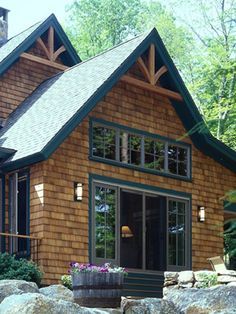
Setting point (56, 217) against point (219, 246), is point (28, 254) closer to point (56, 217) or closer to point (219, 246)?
point (56, 217)

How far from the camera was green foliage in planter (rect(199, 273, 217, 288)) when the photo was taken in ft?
39.7

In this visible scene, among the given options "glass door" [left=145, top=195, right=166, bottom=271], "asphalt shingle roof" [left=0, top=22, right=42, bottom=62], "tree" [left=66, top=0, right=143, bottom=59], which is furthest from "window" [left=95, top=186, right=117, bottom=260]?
"tree" [left=66, top=0, right=143, bottom=59]

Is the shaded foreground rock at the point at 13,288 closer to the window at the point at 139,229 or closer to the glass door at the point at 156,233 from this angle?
the window at the point at 139,229

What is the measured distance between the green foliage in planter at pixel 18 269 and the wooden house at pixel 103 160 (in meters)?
0.43

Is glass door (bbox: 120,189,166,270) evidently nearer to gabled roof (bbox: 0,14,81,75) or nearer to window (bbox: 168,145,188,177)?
window (bbox: 168,145,188,177)

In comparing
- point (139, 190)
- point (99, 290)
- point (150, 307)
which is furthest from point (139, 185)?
point (150, 307)

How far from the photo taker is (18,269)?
12016 millimetres

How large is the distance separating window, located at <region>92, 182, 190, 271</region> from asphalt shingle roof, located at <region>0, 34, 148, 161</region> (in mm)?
1597

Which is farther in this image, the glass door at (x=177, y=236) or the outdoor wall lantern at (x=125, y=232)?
the outdoor wall lantern at (x=125, y=232)

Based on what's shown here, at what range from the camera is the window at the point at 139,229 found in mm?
13805

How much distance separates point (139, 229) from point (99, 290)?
27.6 ft

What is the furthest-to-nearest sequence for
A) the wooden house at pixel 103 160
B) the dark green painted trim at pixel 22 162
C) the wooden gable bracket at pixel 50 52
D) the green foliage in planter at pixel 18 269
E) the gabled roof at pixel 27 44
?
1. the wooden gable bracket at pixel 50 52
2. the gabled roof at pixel 27 44
3. the wooden house at pixel 103 160
4. the dark green painted trim at pixel 22 162
5. the green foliage in planter at pixel 18 269

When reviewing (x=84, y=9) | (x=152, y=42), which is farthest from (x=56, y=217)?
(x=84, y=9)

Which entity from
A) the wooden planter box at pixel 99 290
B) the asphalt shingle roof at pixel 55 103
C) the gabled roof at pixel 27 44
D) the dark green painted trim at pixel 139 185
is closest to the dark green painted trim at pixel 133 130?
the asphalt shingle roof at pixel 55 103
